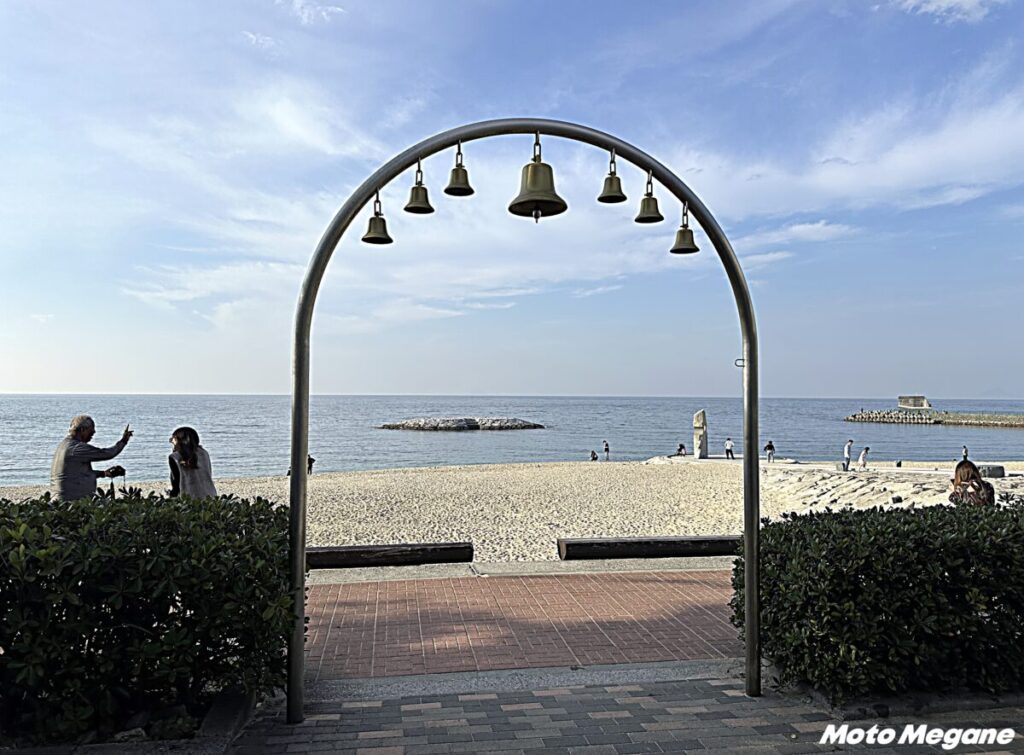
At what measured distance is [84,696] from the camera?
348 cm

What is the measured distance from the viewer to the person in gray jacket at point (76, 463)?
19.9 feet

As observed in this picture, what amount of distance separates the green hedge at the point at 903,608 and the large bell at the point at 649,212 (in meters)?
2.05

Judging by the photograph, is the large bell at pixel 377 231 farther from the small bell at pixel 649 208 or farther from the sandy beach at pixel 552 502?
the sandy beach at pixel 552 502

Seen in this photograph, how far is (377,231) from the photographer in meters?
4.38

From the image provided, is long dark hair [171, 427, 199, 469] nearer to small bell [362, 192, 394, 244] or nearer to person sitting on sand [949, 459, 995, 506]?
small bell [362, 192, 394, 244]

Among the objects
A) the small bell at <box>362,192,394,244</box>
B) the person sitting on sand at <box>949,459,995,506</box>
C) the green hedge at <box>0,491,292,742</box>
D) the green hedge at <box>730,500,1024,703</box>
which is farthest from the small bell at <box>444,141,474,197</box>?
the person sitting on sand at <box>949,459,995,506</box>

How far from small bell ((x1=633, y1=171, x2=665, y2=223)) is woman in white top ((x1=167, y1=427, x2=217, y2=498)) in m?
3.97

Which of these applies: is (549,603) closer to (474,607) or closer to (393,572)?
(474,607)

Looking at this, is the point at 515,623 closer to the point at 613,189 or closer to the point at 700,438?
the point at 613,189

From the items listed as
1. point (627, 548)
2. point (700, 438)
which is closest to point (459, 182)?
point (627, 548)

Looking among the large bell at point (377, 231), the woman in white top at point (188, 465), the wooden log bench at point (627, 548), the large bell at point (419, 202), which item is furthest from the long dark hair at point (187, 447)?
the wooden log bench at point (627, 548)

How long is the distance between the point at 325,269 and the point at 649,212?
1.86 m

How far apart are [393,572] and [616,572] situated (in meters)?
2.33

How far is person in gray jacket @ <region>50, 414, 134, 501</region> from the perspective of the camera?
→ 19.9 feet
